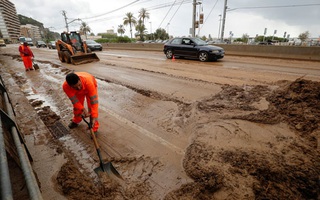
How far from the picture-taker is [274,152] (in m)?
2.49

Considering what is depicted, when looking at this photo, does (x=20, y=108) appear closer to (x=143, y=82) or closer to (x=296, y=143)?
(x=143, y=82)

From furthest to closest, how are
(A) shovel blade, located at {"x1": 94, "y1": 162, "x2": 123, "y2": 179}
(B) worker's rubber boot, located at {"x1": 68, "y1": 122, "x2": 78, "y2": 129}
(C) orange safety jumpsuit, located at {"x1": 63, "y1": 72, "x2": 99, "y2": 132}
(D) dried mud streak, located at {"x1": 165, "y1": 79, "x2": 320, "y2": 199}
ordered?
(B) worker's rubber boot, located at {"x1": 68, "y1": 122, "x2": 78, "y2": 129} → (C) orange safety jumpsuit, located at {"x1": 63, "y1": 72, "x2": 99, "y2": 132} → (A) shovel blade, located at {"x1": 94, "y1": 162, "x2": 123, "y2": 179} → (D) dried mud streak, located at {"x1": 165, "y1": 79, "x2": 320, "y2": 199}

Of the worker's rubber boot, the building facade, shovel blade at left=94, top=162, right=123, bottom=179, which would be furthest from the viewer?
the building facade

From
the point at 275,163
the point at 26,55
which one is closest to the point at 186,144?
the point at 275,163

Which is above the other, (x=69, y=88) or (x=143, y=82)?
(x=69, y=88)

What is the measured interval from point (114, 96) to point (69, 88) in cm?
214

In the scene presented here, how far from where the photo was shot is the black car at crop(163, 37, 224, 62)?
1017cm

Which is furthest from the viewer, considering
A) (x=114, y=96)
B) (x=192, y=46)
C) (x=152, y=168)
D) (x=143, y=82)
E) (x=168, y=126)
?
(x=192, y=46)

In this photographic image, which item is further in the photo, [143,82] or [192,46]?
[192,46]

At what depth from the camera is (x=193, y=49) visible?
35.4ft

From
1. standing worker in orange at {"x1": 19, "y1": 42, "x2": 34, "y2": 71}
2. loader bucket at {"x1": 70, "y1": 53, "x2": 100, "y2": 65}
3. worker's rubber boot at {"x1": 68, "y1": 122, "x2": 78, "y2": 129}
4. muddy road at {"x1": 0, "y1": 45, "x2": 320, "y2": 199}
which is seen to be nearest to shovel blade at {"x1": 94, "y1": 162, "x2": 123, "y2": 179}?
muddy road at {"x1": 0, "y1": 45, "x2": 320, "y2": 199}

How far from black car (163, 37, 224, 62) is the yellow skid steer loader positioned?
18.3ft

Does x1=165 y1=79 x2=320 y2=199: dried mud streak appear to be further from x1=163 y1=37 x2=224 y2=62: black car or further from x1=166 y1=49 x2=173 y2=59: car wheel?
x1=166 y1=49 x2=173 y2=59: car wheel

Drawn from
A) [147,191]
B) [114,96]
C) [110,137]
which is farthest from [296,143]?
[114,96]
